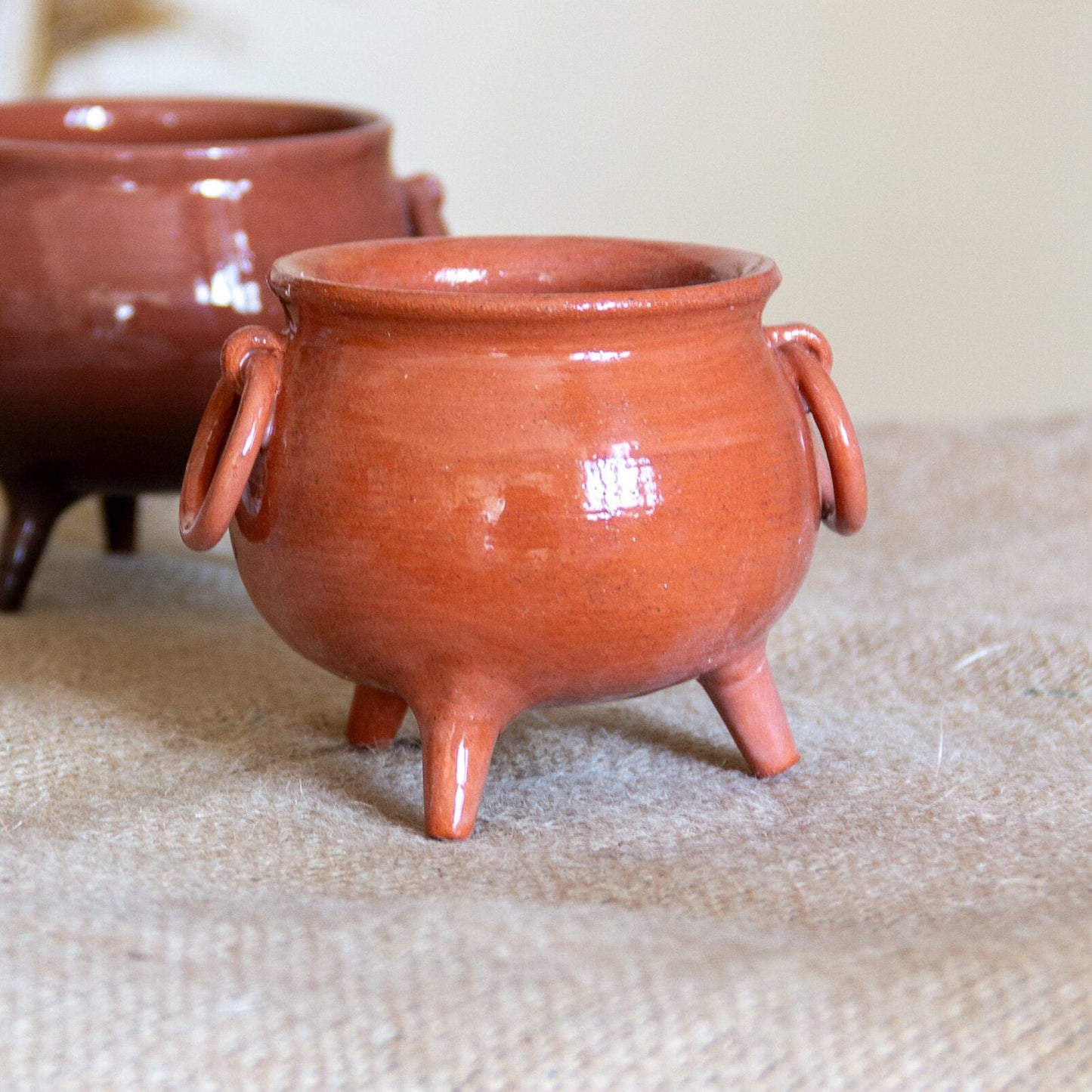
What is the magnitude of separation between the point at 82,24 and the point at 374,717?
45.2 inches

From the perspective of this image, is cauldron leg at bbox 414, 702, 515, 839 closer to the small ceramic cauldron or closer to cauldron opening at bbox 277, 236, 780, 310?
the small ceramic cauldron

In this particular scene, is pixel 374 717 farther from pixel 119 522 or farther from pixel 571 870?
pixel 119 522

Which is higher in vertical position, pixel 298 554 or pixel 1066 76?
pixel 1066 76

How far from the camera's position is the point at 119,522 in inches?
57.2

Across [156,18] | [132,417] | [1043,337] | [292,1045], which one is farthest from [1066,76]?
[292,1045]

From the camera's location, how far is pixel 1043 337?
1.88 m

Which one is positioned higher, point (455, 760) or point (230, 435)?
point (230, 435)

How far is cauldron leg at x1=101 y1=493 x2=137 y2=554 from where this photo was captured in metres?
1.45

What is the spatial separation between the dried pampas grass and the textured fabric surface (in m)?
0.76

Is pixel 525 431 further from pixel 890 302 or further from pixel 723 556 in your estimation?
pixel 890 302

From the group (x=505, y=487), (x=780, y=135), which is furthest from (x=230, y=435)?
(x=780, y=135)

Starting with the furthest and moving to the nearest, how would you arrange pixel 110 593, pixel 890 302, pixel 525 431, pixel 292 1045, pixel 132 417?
pixel 890 302
pixel 110 593
pixel 132 417
pixel 525 431
pixel 292 1045

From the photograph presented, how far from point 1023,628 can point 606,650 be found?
0.45m

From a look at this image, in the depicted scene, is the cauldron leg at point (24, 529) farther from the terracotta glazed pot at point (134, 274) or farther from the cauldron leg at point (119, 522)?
the cauldron leg at point (119, 522)
